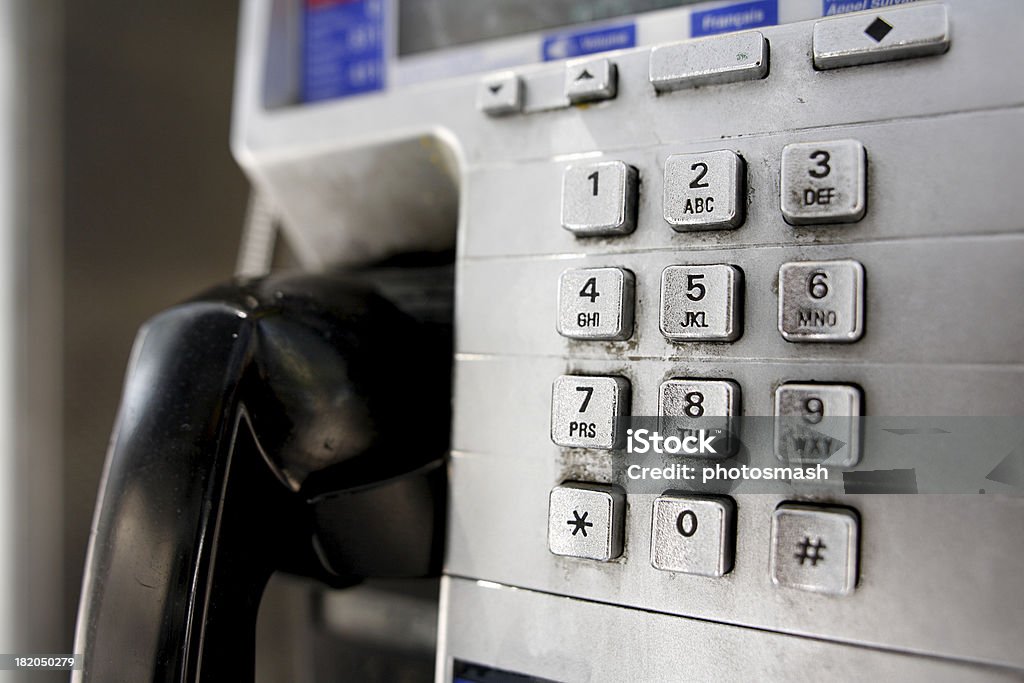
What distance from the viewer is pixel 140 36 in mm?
773

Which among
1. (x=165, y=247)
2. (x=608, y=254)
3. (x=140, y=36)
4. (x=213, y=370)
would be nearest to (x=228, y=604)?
(x=213, y=370)

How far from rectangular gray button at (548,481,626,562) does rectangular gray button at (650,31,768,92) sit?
19cm

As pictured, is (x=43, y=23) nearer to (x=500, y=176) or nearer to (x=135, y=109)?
(x=135, y=109)

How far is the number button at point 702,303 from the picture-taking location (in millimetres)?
316

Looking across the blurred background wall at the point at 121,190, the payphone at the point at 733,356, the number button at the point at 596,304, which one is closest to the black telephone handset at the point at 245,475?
the payphone at the point at 733,356

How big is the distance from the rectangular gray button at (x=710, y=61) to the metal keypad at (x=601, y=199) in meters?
0.05

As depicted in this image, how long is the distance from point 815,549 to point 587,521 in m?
0.09

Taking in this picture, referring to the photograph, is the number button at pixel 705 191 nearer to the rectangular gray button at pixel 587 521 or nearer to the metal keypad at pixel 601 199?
the metal keypad at pixel 601 199

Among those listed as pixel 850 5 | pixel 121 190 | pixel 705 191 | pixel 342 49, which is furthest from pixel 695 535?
pixel 121 190

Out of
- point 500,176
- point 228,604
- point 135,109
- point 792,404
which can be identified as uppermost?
point 135,109

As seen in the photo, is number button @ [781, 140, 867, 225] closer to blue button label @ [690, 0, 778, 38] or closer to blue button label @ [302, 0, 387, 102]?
blue button label @ [690, 0, 778, 38]

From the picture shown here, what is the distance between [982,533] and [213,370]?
1.13 ft

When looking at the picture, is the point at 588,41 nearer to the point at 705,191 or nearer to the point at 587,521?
the point at 705,191

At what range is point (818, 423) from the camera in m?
0.30
